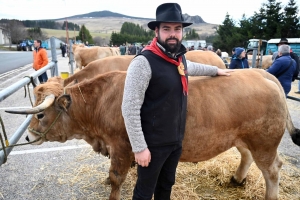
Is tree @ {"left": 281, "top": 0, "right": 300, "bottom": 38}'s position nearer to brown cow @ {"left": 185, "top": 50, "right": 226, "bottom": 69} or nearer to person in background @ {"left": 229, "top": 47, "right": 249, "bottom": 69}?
person in background @ {"left": 229, "top": 47, "right": 249, "bottom": 69}

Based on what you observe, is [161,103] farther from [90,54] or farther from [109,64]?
[90,54]

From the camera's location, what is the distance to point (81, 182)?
3.74m

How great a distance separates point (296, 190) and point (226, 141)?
1.78m

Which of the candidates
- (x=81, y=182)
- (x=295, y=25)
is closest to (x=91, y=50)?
(x=81, y=182)

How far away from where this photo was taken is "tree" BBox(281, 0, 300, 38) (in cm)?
3150

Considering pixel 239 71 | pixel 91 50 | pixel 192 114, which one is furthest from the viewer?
pixel 91 50

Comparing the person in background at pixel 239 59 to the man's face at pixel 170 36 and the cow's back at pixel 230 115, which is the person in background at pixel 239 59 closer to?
the cow's back at pixel 230 115

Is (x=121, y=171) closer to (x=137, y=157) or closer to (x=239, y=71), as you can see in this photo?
(x=137, y=157)

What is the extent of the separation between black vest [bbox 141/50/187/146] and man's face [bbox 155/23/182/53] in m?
0.13

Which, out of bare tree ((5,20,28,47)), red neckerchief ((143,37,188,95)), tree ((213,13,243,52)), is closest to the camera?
red neckerchief ((143,37,188,95))

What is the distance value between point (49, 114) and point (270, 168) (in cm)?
274

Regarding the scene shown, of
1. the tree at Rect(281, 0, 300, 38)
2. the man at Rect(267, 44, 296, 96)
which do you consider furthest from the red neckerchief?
the tree at Rect(281, 0, 300, 38)

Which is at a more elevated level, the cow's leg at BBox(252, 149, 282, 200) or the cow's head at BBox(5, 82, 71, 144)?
the cow's head at BBox(5, 82, 71, 144)

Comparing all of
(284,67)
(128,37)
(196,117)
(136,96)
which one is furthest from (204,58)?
(128,37)
